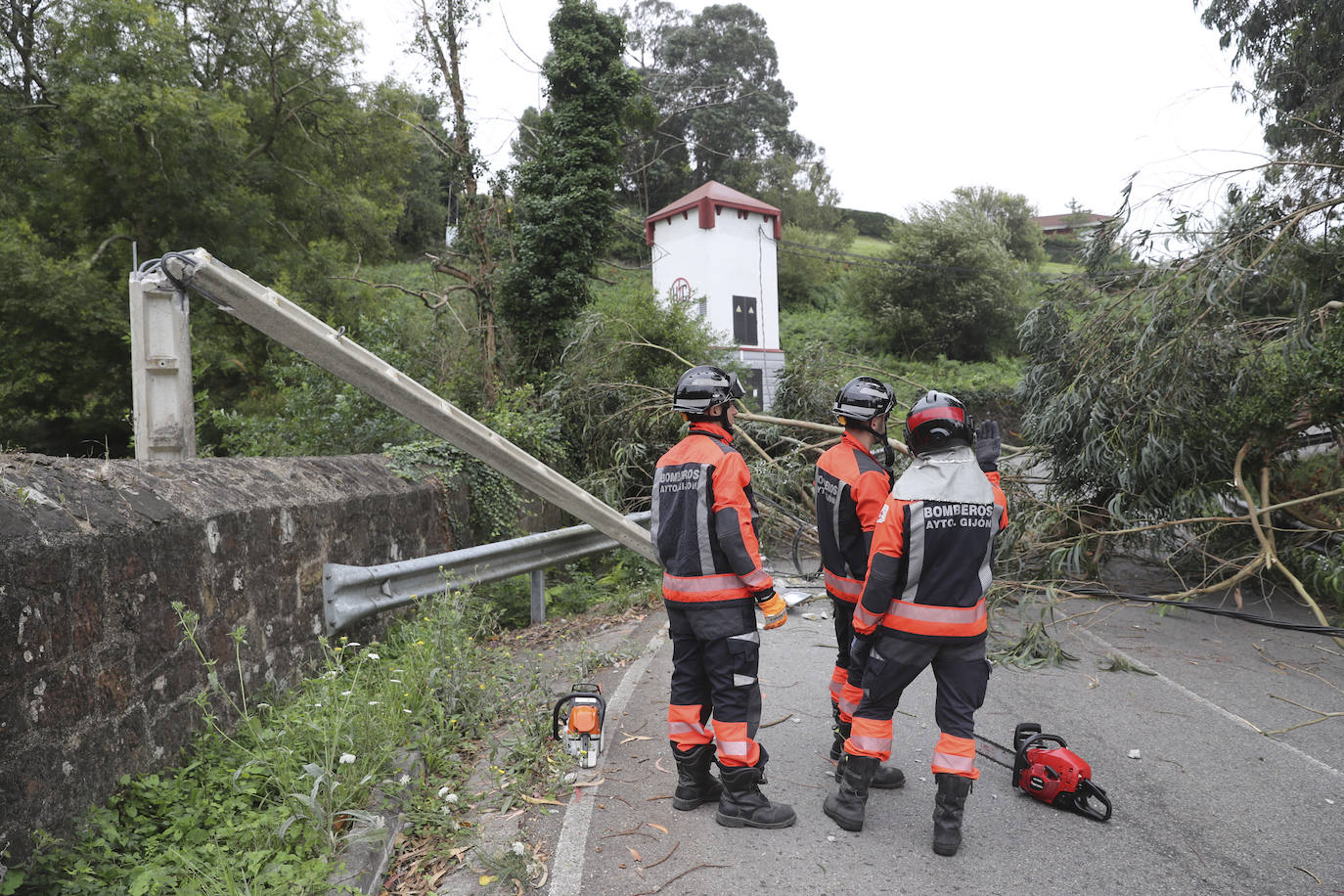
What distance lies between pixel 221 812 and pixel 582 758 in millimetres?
1739

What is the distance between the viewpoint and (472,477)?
27.5ft

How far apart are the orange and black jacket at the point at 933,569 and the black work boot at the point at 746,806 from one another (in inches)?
39.0

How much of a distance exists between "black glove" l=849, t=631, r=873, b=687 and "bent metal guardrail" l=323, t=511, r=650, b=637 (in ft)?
9.65

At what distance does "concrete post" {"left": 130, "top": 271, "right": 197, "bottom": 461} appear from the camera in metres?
5.36

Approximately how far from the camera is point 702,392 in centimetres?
426

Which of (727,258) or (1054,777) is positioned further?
(727,258)

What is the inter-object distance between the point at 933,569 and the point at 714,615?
1.05 m

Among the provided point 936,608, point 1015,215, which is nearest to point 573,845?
point 936,608

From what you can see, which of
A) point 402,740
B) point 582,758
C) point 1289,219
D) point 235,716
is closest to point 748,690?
point 582,758

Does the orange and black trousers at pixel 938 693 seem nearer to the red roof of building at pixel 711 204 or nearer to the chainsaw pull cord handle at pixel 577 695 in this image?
A: the chainsaw pull cord handle at pixel 577 695

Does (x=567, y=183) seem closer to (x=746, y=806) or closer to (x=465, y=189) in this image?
(x=465, y=189)

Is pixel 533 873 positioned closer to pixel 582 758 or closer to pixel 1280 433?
pixel 582 758

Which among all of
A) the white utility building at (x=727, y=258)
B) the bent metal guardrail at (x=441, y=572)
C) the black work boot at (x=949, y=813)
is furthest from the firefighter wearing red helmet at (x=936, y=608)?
the white utility building at (x=727, y=258)

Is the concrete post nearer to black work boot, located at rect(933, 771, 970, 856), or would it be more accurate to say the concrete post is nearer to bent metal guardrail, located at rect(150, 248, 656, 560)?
bent metal guardrail, located at rect(150, 248, 656, 560)
